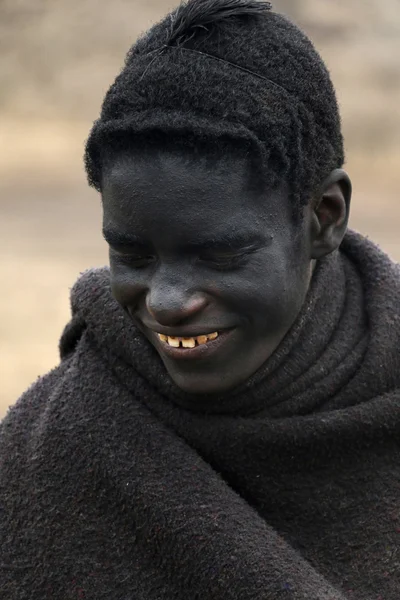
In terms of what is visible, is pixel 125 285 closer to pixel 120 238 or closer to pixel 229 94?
pixel 120 238

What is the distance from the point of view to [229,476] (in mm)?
2020

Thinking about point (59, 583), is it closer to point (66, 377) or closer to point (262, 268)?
point (66, 377)

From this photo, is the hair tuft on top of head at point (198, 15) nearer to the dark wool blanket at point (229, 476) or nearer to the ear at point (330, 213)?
the ear at point (330, 213)

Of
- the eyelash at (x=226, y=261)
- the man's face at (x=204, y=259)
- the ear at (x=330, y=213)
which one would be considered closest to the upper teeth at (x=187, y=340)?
the man's face at (x=204, y=259)

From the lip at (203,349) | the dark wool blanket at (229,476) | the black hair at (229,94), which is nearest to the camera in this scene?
the black hair at (229,94)

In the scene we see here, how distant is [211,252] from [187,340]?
6.2 inches

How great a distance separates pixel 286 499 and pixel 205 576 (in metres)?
0.19

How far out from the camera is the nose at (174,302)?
176 centimetres

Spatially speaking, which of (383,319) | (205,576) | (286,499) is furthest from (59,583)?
(383,319)

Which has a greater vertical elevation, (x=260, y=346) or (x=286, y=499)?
(x=260, y=346)

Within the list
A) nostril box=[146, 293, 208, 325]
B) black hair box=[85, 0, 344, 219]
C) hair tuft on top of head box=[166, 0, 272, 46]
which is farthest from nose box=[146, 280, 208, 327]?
hair tuft on top of head box=[166, 0, 272, 46]

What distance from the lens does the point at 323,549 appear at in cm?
199

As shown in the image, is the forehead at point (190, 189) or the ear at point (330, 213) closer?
the forehead at point (190, 189)

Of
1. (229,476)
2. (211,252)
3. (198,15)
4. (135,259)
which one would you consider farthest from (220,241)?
(229,476)
